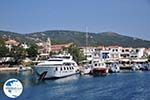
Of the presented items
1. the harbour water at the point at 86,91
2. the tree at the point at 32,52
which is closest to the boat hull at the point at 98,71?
the harbour water at the point at 86,91

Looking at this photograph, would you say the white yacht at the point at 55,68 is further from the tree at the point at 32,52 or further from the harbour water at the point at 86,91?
the tree at the point at 32,52

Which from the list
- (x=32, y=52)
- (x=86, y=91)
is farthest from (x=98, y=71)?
(x=32, y=52)

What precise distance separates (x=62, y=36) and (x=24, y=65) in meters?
79.0

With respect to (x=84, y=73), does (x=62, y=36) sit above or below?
above

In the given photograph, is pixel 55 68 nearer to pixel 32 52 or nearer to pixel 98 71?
pixel 98 71

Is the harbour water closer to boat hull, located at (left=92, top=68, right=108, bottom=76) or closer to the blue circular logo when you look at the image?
boat hull, located at (left=92, top=68, right=108, bottom=76)

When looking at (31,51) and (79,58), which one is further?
(31,51)

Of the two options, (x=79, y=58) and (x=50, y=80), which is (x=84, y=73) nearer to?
(x=50, y=80)

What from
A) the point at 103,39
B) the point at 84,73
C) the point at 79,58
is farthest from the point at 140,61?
the point at 103,39

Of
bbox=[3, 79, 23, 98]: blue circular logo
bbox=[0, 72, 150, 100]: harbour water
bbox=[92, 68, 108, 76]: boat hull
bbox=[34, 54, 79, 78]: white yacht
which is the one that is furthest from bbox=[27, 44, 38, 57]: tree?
bbox=[3, 79, 23, 98]: blue circular logo

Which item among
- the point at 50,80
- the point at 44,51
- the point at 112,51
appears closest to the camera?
the point at 50,80

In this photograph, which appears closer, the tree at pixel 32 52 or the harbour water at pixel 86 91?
the harbour water at pixel 86 91

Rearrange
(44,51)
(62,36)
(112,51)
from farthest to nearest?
(62,36)
(112,51)
(44,51)

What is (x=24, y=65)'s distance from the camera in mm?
41938
